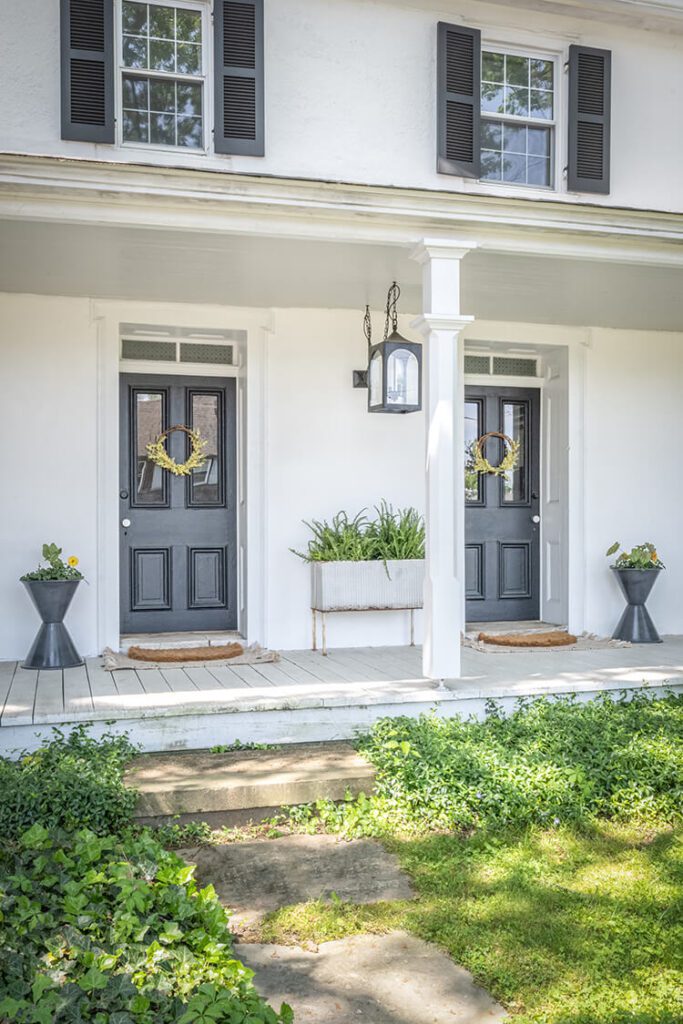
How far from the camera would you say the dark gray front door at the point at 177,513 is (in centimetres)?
722

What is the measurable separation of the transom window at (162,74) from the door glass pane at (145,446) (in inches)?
78.2

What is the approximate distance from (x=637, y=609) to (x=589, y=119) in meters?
3.72

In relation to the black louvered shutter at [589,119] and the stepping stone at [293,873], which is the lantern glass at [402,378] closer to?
the black louvered shutter at [589,119]

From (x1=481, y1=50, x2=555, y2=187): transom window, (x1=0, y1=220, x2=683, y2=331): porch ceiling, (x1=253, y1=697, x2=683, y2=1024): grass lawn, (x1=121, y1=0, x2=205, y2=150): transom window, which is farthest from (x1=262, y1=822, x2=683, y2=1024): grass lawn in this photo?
(x1=481, y1=50, x2=555, y2=187): transom window

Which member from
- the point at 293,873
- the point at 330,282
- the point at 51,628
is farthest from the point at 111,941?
the point at 330,282

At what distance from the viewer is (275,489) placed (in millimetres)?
7109

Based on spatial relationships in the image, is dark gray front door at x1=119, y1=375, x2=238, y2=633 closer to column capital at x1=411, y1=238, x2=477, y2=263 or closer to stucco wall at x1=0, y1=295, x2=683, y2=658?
stucco wall at x1=0, y1=295, x2=683, y2=658

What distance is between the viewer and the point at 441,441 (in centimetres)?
541

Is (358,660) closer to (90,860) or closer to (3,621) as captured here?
(3,621)

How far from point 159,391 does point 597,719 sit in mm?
4138

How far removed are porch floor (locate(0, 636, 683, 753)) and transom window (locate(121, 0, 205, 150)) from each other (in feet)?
11.2

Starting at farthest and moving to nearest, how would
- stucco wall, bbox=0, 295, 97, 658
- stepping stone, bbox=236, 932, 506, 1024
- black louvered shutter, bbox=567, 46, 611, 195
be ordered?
1. black louvered shutter, bbox=567, 46, 611, 195
2. stucco wall, bbox=0, 295, 97, 658
3. stepping stone, bbox=236, 932, 506, 1024

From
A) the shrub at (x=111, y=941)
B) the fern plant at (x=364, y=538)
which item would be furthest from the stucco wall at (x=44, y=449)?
the shrub at (x=111, y=941)

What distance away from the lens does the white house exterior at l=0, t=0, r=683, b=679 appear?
5.42 meters
